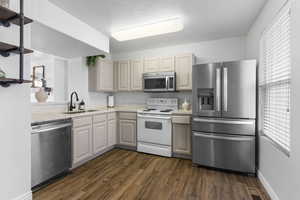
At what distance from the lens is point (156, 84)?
3275 mm

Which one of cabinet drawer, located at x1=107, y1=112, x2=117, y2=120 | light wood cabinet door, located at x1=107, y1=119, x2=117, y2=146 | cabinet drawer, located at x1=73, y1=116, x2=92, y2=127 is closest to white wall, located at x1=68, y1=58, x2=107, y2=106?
cabinet drawer, located at x1=107, y1=112, x2=117, y2=120

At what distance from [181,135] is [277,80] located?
171 centimetres

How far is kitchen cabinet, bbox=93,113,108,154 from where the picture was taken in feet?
8.99

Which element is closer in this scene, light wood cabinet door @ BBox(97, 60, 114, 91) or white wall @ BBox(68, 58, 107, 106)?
white wall @ BBox(68, 58, 107, 106)

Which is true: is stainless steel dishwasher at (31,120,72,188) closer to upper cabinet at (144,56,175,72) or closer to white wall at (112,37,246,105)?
white wall at (112,37,246,105)

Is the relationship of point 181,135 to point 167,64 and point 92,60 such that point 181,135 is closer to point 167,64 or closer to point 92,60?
point 167,64

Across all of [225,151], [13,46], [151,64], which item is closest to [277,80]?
[225,151]

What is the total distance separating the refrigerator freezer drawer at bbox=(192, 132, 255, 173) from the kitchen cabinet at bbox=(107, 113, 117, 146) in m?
1.78

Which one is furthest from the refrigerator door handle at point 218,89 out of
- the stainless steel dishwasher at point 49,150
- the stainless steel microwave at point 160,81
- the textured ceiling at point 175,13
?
the stainless steel dishwasher at point 49,150

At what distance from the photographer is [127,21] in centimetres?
233

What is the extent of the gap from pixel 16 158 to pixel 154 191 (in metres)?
1.60

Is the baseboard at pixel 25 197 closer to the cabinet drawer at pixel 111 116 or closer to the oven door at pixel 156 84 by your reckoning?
the cabinet drawer at pixel 111 116

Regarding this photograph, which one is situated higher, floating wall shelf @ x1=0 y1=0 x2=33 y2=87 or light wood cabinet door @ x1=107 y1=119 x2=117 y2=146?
floating wall shelf @ x1=0 y1=0 x2=33 y2=87

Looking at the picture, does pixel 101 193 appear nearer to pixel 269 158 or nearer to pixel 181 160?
pixel 181 160
